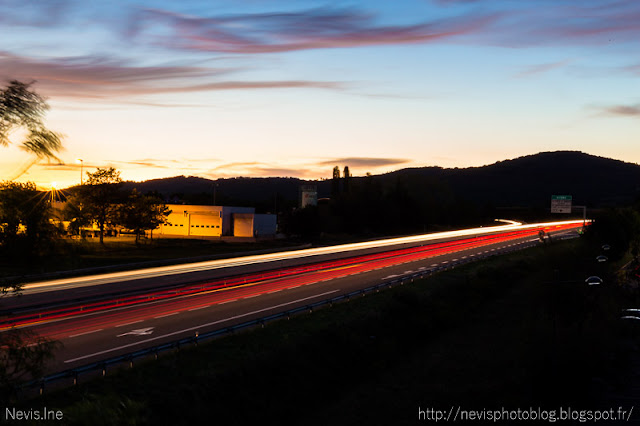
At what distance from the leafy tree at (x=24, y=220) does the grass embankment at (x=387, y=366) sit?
5.11 metres

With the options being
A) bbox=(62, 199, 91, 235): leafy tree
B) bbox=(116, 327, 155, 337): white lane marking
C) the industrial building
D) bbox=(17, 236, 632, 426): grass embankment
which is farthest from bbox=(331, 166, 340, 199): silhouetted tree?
bbox=(62, 199, 91, 235): leafy tree

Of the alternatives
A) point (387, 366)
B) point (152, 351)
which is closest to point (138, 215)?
point (387, 366)

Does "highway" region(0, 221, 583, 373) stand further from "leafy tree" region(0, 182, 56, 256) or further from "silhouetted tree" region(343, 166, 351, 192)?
"silhouetted tree" region(343, 166, 351, 192)

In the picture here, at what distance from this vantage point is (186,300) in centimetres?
3173

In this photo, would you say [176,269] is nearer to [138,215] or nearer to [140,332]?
[140,332]

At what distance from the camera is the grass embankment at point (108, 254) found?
9.67 m

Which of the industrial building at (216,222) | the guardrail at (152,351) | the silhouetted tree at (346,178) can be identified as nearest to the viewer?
the guardrail at (152,351)

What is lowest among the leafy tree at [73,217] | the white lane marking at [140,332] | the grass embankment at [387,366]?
the grass embankment at [387,366]

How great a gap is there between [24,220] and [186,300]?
909 inches

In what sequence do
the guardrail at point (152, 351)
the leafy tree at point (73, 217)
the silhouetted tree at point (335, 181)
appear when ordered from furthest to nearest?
the silhouetted tree at point (335, 181), the guardrail at point (152, 351), the leafy tree at point (73, 217)

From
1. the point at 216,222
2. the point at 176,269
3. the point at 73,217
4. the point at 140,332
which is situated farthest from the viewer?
the point at 216,222

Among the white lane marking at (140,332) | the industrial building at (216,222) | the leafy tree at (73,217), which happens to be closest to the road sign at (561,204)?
the industrial building at (216,222)

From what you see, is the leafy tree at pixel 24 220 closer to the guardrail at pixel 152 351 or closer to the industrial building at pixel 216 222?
the guardrail at pixel 152 351

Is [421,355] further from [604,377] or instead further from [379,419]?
[379,419]
